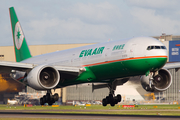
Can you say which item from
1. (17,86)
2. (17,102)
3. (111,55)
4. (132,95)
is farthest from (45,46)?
(111,55)

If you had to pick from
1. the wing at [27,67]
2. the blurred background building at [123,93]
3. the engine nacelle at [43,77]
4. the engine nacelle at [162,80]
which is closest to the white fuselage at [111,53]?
the wing at [27,67]

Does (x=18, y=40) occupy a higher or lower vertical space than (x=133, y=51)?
higher

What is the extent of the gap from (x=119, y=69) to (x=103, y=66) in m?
1.97

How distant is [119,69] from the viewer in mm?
33812

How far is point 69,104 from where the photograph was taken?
307ft

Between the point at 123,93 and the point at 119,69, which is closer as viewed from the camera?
the point at 119,69

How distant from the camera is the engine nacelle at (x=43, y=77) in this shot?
3410 centimetres

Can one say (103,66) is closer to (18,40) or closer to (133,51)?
(133,51)

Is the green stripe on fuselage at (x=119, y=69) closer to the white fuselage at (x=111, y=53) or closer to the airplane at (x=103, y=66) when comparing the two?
the airplane at (x=103, y=66)

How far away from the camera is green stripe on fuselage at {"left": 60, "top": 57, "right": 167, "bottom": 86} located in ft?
103

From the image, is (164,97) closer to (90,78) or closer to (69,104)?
(69,104)

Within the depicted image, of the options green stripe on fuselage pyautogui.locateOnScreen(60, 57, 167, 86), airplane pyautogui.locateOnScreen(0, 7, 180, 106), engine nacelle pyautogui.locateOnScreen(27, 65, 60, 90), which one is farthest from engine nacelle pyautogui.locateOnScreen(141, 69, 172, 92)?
engine nacelle pyautogui.locateOnScreen(27, 65, 60, 90)

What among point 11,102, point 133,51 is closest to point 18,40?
point 133,51

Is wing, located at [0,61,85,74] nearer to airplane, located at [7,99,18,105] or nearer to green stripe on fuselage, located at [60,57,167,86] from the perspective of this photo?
green stripe on fuselage, located at [60,57,167,86]
